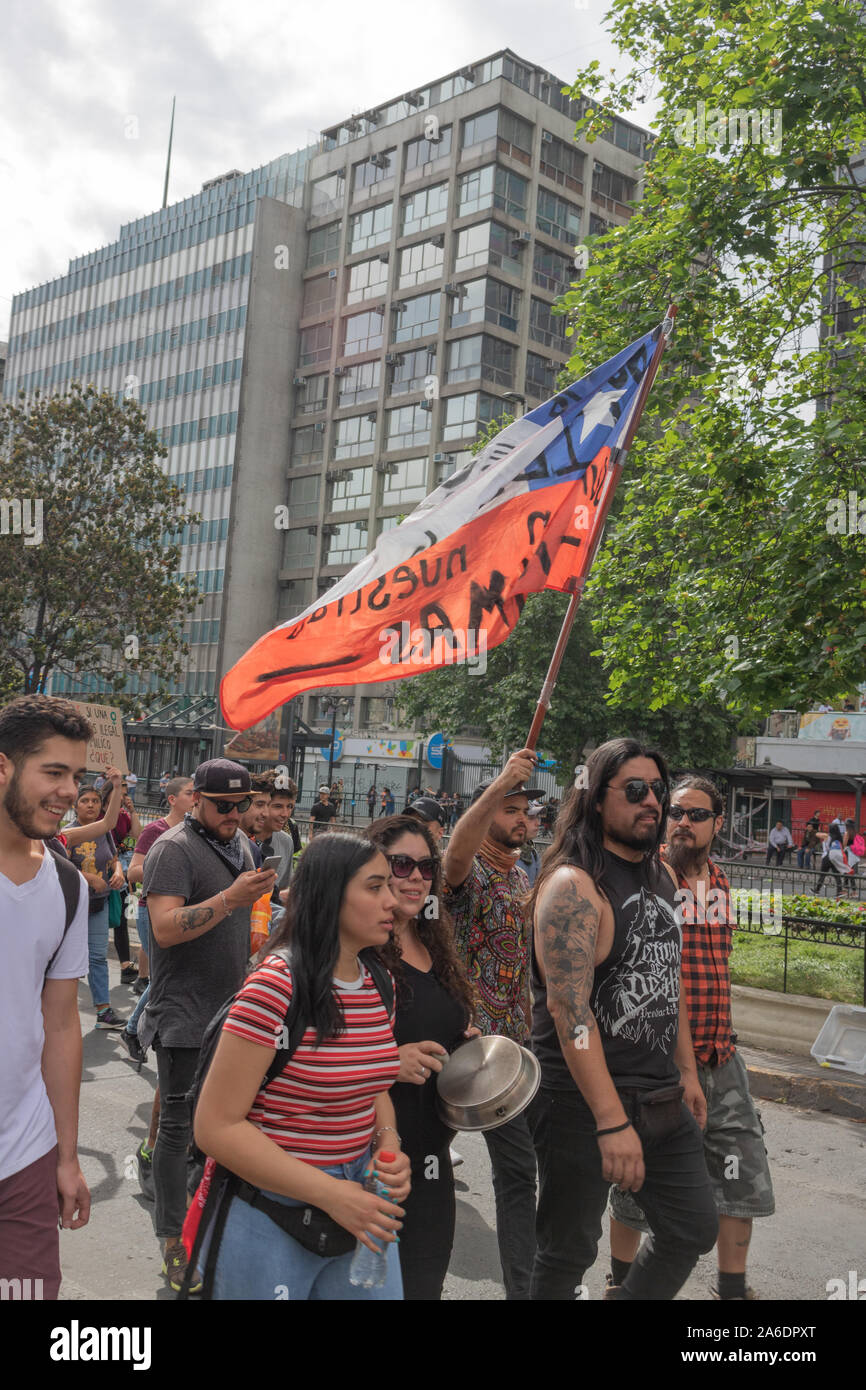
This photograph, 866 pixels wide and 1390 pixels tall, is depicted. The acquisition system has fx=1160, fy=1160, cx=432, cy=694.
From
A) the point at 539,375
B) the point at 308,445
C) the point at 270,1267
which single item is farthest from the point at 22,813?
the point at 308,445

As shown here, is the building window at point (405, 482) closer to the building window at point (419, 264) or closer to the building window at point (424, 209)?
the building window at point (419, 264)

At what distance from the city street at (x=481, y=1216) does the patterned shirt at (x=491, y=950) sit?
3.29 ft

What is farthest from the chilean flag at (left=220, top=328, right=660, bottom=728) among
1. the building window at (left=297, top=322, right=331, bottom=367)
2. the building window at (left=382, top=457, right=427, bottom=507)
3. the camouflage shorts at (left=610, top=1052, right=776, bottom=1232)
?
the building window at (left=297, top=322, right=331, bottom=367)

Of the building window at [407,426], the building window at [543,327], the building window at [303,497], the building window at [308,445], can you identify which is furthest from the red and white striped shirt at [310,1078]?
the building window at [308,445]

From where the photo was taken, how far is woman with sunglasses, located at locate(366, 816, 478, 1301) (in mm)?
3078

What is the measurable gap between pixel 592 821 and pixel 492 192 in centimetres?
5059

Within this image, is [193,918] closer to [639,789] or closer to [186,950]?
[186,950]

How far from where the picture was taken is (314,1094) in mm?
2543

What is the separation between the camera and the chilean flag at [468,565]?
4898 millimetres

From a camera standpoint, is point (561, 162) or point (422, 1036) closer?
point (422, 1036)

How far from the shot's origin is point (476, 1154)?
6.36 m
